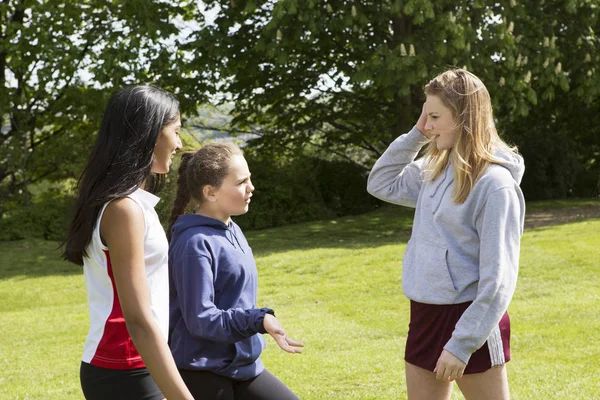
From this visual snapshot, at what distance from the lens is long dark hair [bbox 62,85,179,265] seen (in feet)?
8.55

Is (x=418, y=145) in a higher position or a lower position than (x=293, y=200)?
higher

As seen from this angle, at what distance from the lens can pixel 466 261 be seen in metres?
3.25

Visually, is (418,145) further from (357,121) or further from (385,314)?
(357,121)

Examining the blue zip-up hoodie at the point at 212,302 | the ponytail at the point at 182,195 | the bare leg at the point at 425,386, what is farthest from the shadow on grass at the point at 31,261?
the bare leg at the point at 425,386

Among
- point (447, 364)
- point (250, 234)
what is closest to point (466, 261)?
point (447, 364)

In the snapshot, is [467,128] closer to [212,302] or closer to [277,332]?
[277,332]

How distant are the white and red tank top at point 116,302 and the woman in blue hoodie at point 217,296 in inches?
22.7

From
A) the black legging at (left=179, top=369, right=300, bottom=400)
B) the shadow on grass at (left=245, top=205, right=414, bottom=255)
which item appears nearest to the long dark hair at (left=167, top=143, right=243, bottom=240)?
the black legging at (left=179, top=369, right=300, bottom=400)

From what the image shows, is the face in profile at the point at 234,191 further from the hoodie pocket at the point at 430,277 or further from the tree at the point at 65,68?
the tree at the point at 65,68

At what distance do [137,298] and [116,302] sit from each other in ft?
0.49

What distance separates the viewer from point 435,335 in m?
3.32

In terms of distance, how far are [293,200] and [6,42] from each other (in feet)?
26.7

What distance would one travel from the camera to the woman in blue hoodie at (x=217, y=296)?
10.6 feet

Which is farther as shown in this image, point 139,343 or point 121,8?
point 121,8
